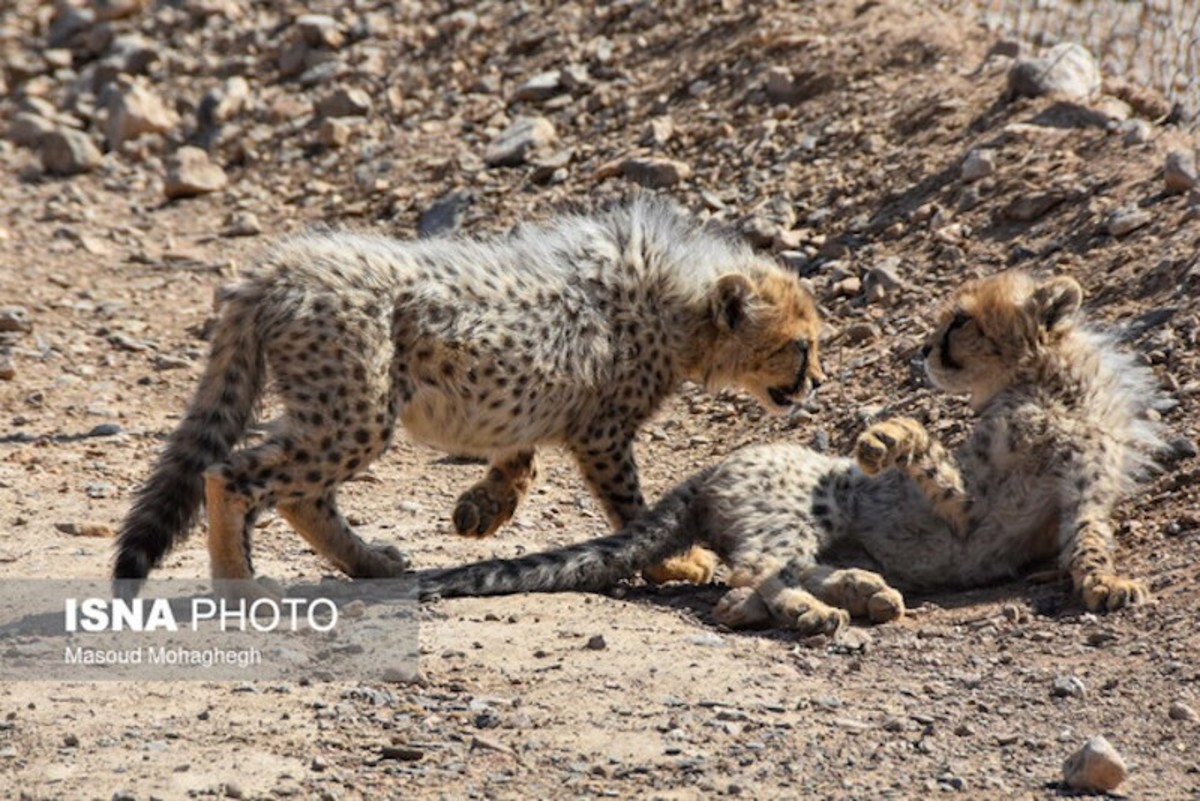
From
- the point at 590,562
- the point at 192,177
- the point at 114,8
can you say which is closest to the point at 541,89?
the point at 192,177

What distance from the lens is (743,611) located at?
6.17 meters

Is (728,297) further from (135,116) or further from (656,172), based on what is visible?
(135,116)

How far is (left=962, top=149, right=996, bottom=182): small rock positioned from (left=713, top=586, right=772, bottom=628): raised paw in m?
3.42

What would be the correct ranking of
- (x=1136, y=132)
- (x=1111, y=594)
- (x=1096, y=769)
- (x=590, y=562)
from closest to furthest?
(x=1096, y=769)
(x=1111, y=594)
(x=590, y=562)
(x=1136, y=132)

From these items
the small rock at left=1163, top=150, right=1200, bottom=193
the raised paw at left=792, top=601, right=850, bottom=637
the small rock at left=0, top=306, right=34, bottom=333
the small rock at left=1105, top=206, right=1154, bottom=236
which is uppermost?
the small rock at left=1163, top=150, right=1200, bottom=193

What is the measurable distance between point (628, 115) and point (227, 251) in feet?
7.71

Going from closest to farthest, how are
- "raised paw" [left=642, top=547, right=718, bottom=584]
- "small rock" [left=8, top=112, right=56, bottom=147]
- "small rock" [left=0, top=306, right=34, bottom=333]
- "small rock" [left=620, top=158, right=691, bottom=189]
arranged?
1. "raised paw" [left=642, top=547, right=718, bottom=584]
2. "small rock" [left=0, top=306, right=34, bottom=333]
3. "small rock" [left=620, top=158, right=691, bottom=189]
4. "small rock" [left=8, top=112, right=56, bottom=147]

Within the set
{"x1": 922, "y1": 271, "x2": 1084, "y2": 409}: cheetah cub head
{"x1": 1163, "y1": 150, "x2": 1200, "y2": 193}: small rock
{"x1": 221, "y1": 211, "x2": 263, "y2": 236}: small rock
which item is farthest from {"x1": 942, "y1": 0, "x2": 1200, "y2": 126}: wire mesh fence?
{"x1": 221, "y1": 211, "x2": 263, "y2": 236}: small rock

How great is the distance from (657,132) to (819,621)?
4.88 m

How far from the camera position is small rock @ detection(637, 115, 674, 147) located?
10367mm

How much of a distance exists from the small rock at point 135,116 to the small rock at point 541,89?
2.42m

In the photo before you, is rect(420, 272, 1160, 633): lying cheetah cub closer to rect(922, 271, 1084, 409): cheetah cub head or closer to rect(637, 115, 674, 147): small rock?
rect(922, 271, 1084, 409): cheetah cub head

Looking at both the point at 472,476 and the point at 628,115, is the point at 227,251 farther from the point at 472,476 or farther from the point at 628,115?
the point at 472,476

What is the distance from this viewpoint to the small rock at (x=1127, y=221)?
8.12 m
